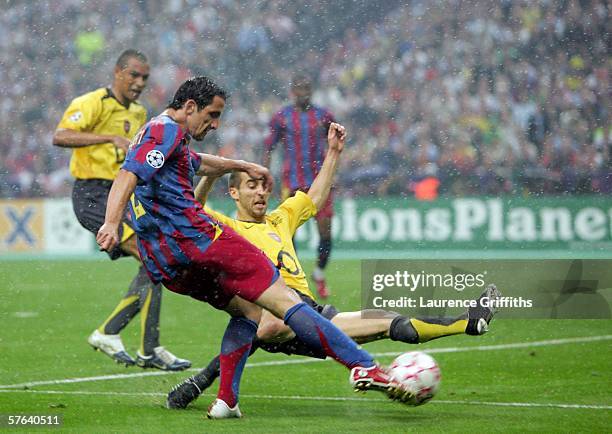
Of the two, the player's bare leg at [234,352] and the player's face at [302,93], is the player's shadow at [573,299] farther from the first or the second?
the player's bare leg at [234,352]

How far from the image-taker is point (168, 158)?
206 inches

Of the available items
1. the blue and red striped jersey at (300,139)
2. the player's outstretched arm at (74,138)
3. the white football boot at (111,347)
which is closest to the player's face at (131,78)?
the player's outstretched arm at (74,138)

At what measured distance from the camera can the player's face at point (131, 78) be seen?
782cm

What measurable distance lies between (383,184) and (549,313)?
21.5 ft

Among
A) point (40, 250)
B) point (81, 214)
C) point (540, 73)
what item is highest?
point (540, 73)

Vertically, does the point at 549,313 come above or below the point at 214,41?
below

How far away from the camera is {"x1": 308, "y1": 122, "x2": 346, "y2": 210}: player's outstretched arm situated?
6219mm

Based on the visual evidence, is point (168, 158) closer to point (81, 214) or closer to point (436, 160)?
point (81, 214)

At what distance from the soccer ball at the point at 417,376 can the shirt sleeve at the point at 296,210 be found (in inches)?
56.4

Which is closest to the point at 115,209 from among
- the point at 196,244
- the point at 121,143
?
the point at 196,244

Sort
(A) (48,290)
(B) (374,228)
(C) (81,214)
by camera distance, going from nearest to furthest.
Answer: (C) (81,214), (A) (48,290), (B) (374,228)

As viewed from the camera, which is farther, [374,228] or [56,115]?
[56,115]

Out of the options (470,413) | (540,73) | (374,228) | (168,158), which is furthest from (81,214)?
(540,73)

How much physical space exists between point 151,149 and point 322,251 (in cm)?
643
